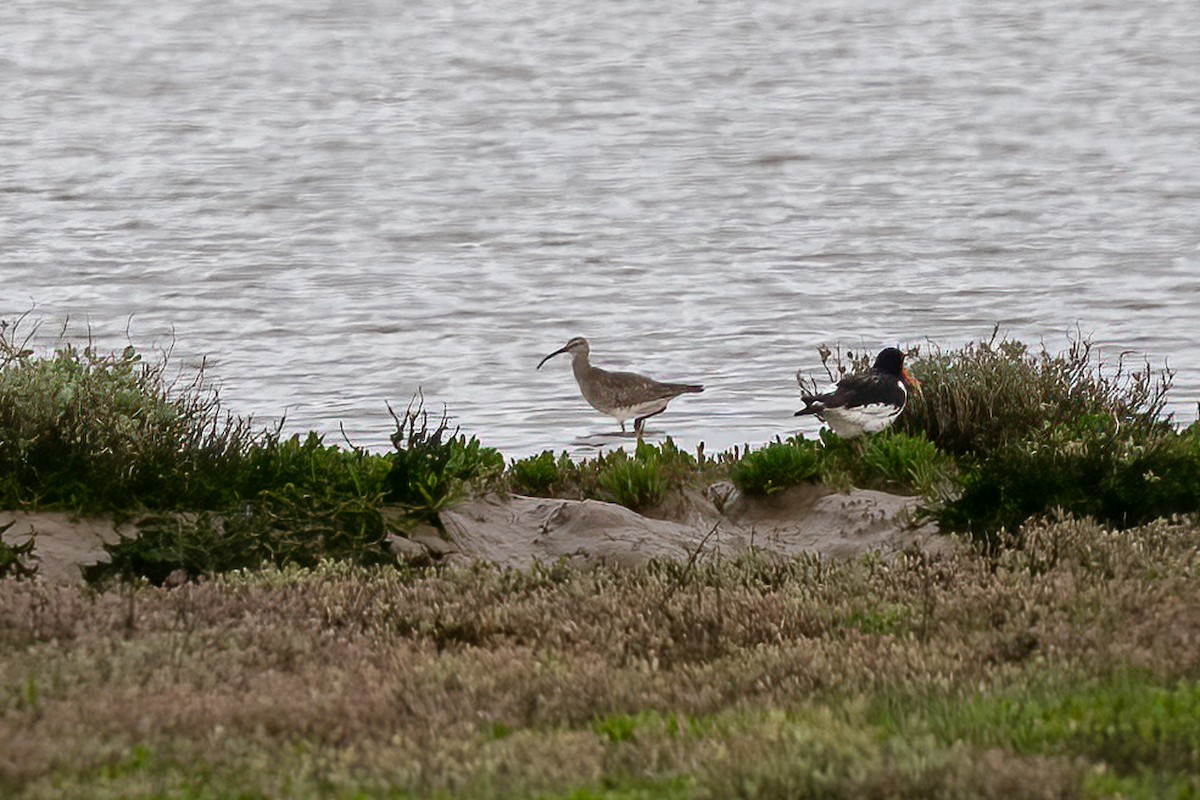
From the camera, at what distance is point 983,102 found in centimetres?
4891

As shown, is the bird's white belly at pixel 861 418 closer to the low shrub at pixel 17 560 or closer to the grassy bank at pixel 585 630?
the grassy bank at pixel 585 630

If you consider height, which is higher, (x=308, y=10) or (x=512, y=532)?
(x=308, y=10)

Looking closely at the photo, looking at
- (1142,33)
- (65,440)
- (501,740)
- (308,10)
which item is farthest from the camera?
(308,10)

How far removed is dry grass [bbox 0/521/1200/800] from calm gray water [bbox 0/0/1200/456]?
6.96 metres

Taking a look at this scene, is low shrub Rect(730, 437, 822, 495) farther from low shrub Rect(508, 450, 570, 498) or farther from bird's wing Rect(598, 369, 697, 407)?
bird's wing Rect(598, 369, 697, 407)

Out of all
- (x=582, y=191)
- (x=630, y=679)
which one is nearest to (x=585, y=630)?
(x=630, y=679)

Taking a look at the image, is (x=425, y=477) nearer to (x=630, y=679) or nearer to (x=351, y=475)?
(x=351, y=475)

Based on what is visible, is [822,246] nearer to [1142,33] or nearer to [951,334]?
[951,334]

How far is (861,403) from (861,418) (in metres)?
0.11

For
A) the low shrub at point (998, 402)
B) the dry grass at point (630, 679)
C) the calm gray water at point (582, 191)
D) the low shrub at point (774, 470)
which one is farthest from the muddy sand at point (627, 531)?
the calm gray water at point (582, 191)

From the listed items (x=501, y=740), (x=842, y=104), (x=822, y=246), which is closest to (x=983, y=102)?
Answer: (x=842, y=104)

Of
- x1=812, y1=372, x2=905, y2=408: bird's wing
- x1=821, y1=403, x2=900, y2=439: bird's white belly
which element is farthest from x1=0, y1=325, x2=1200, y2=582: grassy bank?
x1=812, y1=372, x2=905, y2=408: bird's wing

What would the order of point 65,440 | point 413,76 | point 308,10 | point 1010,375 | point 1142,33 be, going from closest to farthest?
point 65,440 < point 1010,375 < point 413,76 < point 1142,33 < point 308,10

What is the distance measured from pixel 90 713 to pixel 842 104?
1656 inches
